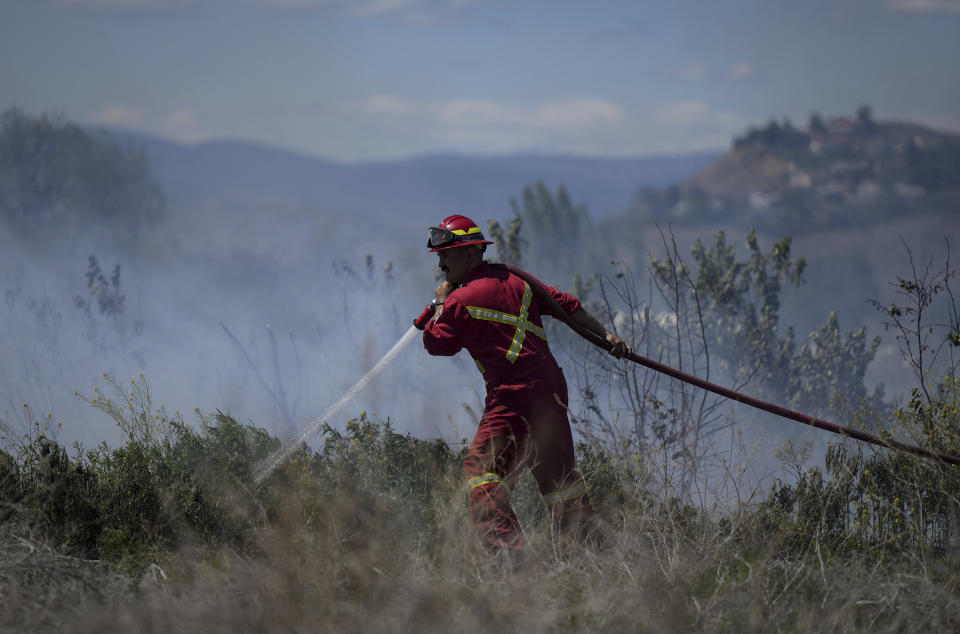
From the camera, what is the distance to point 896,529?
6.14m

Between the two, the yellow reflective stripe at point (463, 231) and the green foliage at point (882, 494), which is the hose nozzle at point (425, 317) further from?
the green foliage at point (882, 494)

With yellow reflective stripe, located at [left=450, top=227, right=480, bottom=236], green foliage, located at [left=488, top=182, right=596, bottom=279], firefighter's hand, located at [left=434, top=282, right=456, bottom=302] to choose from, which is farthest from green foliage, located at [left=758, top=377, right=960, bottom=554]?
green foliage, located at [left=488, top=182, right=596, bottom=279]

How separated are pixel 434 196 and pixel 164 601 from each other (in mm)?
130501

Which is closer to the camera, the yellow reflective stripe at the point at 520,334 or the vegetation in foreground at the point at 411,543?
the vegetation in foreground at the point at 411,543

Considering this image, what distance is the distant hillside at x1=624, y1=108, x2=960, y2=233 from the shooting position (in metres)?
90.6

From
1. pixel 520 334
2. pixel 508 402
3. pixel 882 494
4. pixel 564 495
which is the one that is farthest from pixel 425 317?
pixel 882 494

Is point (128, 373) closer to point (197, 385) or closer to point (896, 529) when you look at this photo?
point (197, 385)

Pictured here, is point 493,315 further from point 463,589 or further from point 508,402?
point 463,589

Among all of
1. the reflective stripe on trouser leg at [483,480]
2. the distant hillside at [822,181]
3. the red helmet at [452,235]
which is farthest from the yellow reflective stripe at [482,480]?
the distant hillside at [822,181]

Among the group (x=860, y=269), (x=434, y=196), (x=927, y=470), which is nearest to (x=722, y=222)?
(x=860, y=269)

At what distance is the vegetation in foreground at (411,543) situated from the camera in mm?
4035

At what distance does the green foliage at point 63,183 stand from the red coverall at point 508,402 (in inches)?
2590

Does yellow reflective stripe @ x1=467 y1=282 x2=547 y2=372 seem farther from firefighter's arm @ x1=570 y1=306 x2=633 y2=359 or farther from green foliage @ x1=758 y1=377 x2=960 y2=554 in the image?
green foliage @ x1=758 y1=377 x2=960 y2=554

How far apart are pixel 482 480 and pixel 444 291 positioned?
1.08m
